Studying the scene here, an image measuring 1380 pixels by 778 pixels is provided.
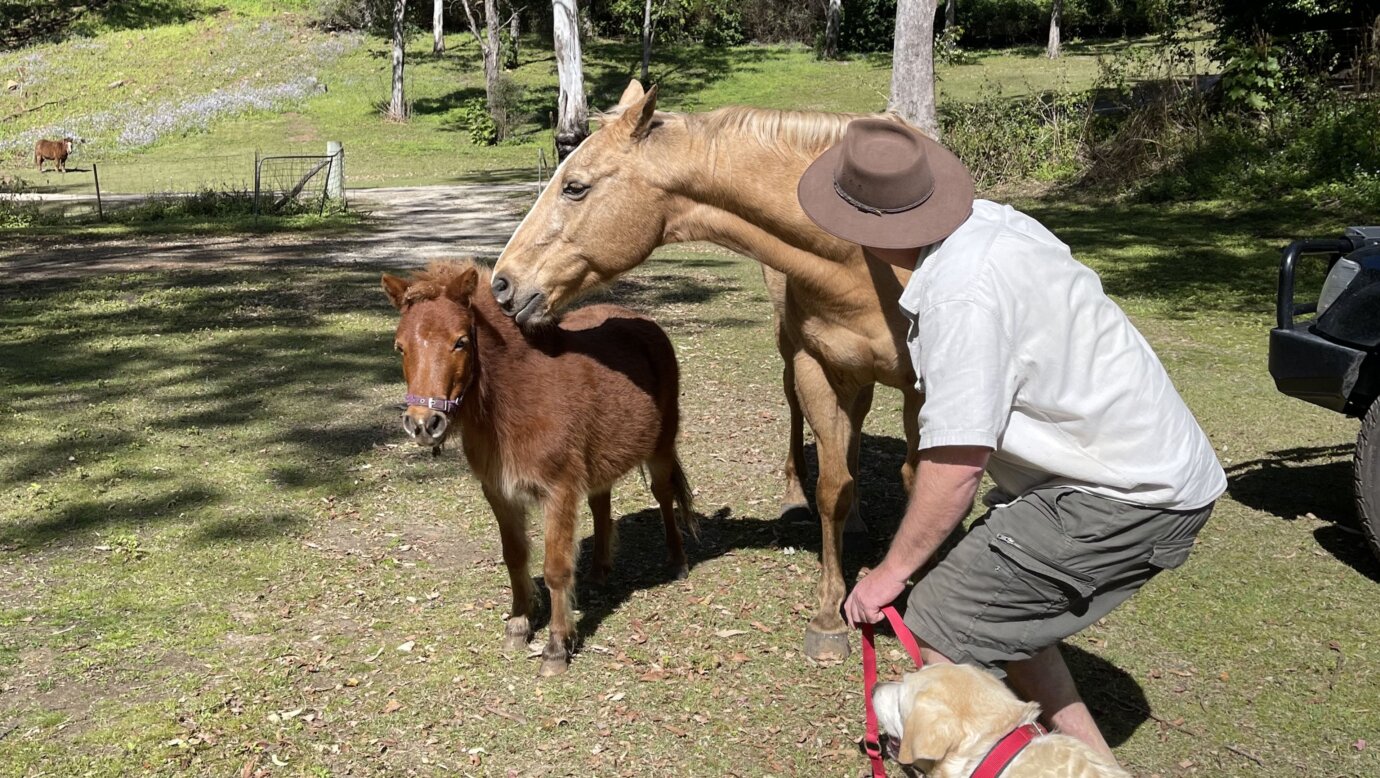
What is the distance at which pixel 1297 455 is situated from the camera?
25.0ft

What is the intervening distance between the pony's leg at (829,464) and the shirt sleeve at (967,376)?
89.8 inches

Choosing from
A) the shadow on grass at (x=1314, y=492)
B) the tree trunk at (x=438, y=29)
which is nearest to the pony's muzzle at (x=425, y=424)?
the shadow on grass at (x=1314, y=492)

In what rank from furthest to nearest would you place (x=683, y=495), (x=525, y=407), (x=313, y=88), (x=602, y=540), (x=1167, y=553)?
(x=313, y=88) → (x=683, y=495) → (x=602, y=540) → (x=525, y=407) → (x=1167, y=553)

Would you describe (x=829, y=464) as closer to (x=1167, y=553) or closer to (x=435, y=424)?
(x=435, y=424)

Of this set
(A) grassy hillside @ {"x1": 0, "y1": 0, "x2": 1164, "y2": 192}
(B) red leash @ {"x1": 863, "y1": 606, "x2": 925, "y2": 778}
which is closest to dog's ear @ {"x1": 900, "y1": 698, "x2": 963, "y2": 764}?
(B) red leash @ {"x1": 863, "y1": 606, "x2": 925, "y2": 778}

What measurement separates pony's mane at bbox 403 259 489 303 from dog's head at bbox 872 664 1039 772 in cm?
262

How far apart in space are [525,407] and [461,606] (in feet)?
4.54

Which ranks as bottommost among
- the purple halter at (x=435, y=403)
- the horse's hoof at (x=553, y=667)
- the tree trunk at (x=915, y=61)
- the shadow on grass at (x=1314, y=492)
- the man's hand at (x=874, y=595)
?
the horse's hoof at (x=553, y=667)

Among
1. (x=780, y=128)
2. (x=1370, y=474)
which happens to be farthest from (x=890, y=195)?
(x=1370, y=474)

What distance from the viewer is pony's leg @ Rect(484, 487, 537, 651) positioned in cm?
523

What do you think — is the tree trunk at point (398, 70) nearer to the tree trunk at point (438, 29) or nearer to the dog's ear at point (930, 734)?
the tree trunk at point (438, 29)

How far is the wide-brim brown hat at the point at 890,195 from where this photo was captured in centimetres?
300

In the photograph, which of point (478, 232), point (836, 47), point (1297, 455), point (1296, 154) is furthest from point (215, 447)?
point (836, 47)

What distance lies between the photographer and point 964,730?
9.37ft
